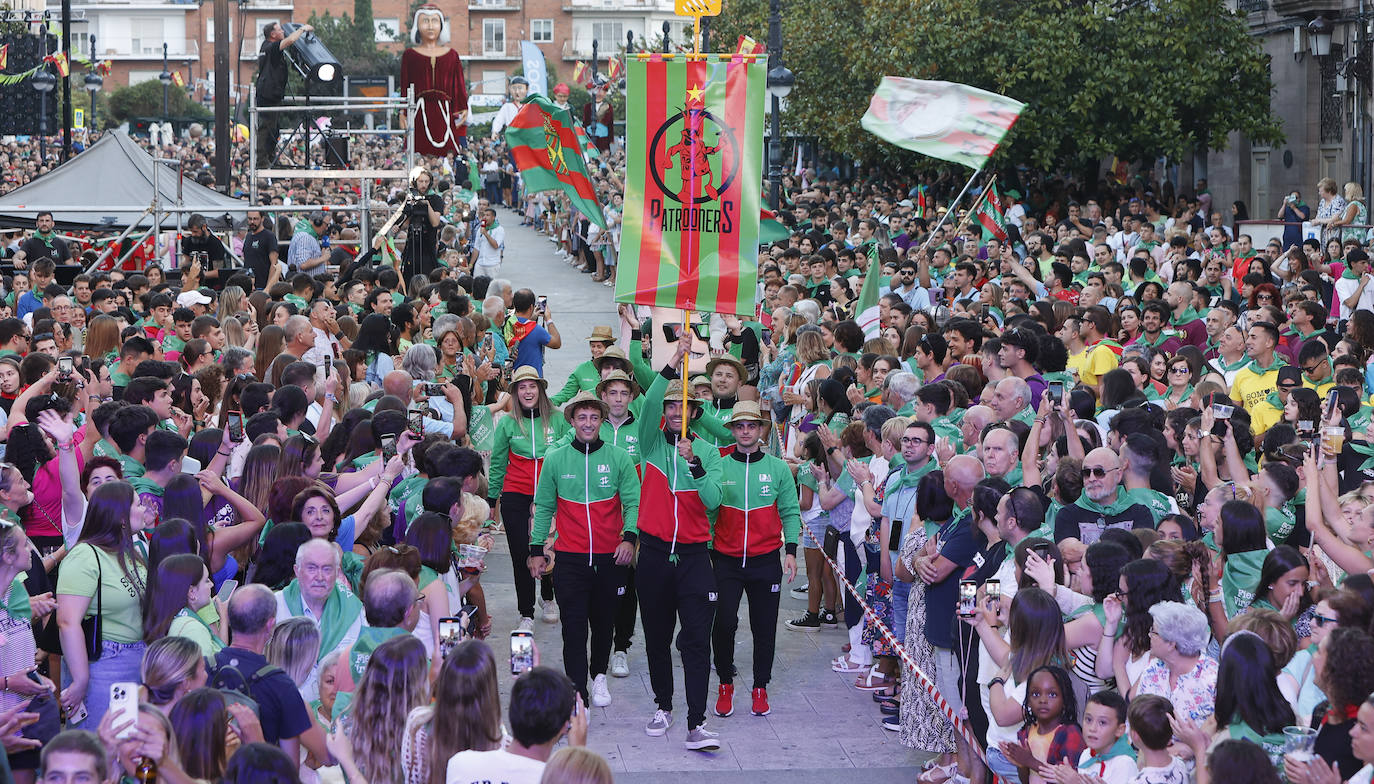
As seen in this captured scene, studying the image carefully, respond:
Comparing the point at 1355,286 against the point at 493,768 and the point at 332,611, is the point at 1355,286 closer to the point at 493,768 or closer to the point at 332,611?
the point at 332,611

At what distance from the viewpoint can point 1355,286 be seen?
15430 millimetres

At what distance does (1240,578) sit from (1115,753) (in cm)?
156


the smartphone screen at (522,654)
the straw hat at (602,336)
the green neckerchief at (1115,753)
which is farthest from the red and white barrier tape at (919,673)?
the straw hat at (602,336)

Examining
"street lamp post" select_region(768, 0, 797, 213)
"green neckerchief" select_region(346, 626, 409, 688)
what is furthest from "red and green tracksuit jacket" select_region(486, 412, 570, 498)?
"street lamp post" select_region(768, 0, 797, 213)

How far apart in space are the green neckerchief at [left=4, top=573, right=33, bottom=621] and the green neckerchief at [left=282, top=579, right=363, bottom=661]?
1.02 metres

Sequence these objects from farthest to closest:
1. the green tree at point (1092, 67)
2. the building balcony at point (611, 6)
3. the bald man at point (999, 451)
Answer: the building balcony at point (611, 6) < the green tree at point (1092, 67) < the bald man at point (999, 451)

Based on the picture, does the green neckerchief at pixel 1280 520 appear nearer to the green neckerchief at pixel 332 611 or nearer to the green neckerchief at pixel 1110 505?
the green neckerchief at pixel 1110 505

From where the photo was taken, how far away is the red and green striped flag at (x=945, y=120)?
57.2 ft

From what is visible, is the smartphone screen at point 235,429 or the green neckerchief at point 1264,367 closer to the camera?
the smartphone screen at point 235,429

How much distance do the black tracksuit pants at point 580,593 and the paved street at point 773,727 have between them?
1.35ft

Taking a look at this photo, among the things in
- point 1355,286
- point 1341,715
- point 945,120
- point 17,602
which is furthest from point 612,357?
point 1355,286

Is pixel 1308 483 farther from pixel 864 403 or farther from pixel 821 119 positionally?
pixel 821 119

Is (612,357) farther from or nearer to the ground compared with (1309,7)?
nearer to the ground

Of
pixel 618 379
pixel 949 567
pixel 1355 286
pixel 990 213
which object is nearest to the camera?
pixel 949 567
